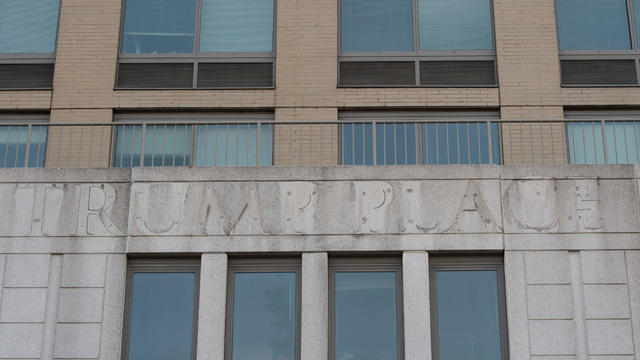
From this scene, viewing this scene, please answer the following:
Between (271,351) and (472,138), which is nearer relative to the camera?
(271,351)

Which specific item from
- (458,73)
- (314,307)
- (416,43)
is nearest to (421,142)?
(458,73)

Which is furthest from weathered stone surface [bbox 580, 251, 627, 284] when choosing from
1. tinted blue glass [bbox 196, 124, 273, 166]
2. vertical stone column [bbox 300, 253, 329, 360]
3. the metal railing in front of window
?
tinted blue glass [bbox 196, 124, 273, 166]

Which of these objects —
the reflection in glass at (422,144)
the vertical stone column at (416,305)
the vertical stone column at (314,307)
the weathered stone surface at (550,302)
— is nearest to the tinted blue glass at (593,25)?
the reflection in glass at (422,144)

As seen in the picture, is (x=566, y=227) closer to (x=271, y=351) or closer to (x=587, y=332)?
(x=587, y=332)

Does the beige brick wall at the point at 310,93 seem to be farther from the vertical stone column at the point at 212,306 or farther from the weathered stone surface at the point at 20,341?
the weathered stone surface at the point at 20,341

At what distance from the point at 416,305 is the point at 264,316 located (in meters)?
2.26

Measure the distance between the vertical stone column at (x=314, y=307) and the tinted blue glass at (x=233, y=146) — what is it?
133 inches

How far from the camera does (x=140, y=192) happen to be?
1290 centimetres

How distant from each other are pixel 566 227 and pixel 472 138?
137 inches

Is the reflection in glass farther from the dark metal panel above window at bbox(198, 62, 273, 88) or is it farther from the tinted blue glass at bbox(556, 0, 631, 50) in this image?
the tinted blue glass at bbox(556, 0, 631, 50)

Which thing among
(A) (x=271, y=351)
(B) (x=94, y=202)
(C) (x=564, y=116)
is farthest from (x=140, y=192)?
(C) (x=564, y=116)

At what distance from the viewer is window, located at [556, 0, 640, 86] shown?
1597cm

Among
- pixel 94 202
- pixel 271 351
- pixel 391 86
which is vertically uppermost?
pixel 391 86

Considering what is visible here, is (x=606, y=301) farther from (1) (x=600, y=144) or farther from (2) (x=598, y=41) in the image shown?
(2) (x=598, y=41)
